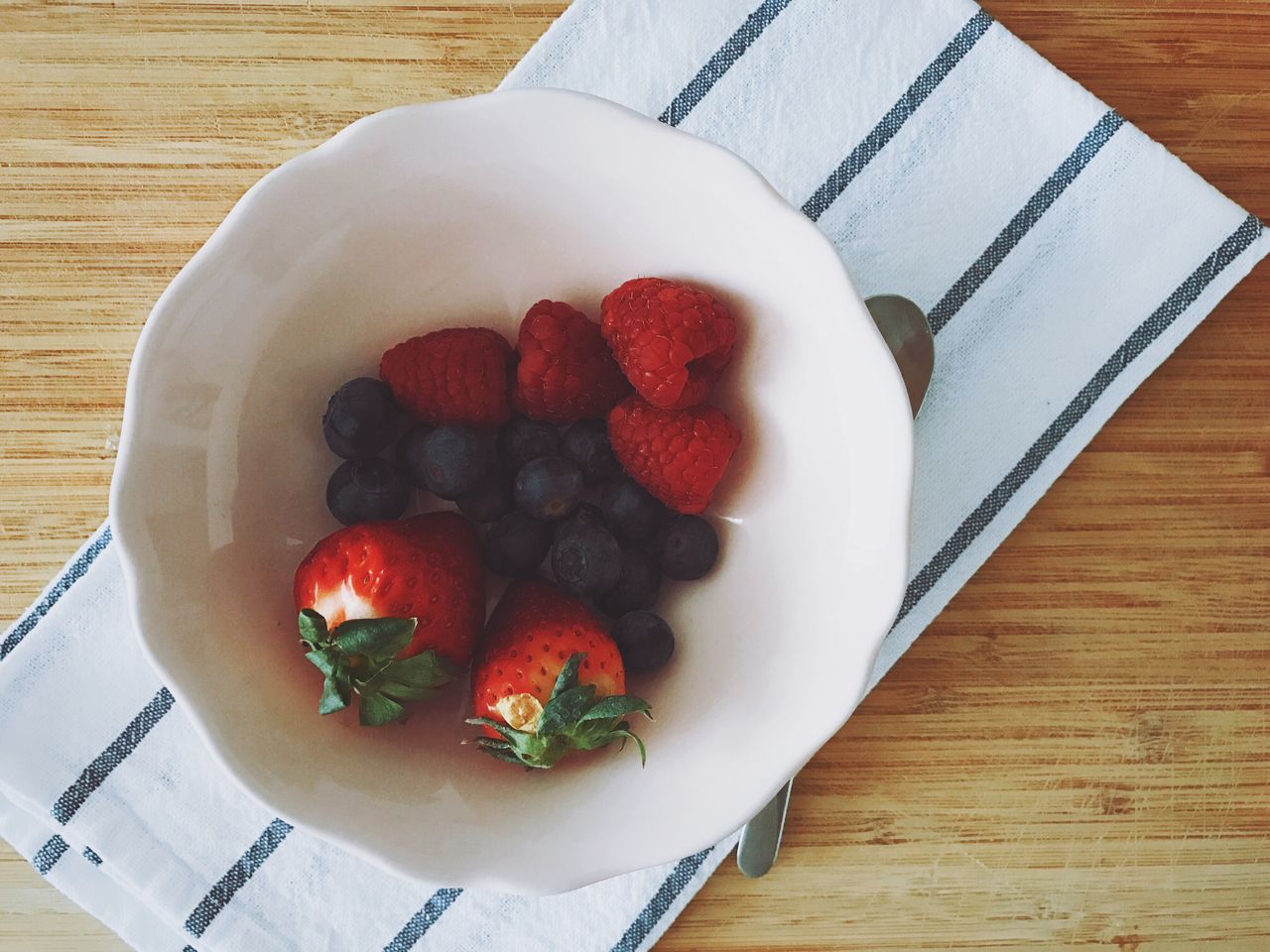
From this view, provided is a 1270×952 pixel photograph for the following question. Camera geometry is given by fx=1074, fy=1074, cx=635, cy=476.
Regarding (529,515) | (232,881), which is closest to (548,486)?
(529,515)

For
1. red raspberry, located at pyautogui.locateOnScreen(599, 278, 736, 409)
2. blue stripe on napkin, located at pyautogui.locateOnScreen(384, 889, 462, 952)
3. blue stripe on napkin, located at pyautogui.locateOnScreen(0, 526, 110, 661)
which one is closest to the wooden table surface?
blue stripe on napkin, located at pyautogui.locateOnScreen(0, 526, 110, 661)

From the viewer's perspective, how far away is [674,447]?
1.96ft

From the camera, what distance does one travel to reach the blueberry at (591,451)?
24.9 inches

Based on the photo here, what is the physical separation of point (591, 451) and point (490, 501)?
0.22ft

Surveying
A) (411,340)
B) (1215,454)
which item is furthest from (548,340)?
(1215,454)

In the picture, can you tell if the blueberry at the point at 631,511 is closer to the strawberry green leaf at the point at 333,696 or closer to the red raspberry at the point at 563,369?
the red raspberry at the point at 563,369

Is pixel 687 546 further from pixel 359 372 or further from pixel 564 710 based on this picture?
pixel 359 372

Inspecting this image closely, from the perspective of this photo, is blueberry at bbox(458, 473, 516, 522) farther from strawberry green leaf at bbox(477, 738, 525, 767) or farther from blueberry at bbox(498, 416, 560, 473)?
strawberry green leaf at bbox(477, 738, 525, 767)

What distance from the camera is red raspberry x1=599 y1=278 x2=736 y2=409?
22.6 inches

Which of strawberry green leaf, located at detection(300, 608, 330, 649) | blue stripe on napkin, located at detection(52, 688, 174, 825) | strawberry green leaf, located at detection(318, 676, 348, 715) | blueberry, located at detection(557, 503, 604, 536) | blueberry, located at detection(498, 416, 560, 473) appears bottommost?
blue stripe on napkin, located at detection(52, 688, 174, 825)

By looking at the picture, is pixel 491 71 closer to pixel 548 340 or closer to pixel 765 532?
pixel 548 340

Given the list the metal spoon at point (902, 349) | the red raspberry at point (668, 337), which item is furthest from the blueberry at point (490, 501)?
the metal spoon at point (902, 349)

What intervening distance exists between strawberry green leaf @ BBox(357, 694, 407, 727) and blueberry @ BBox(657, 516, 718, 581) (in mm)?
174

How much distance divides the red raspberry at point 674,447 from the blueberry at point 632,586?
39 millimetres
